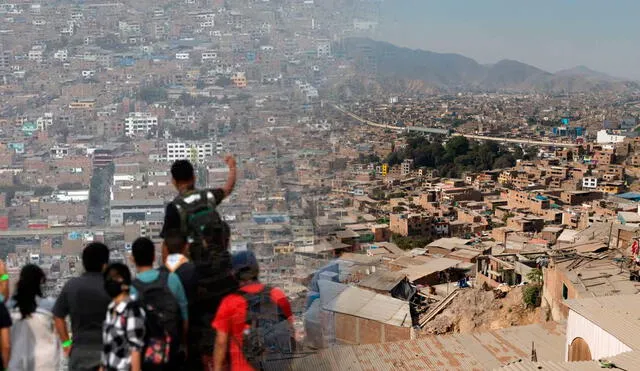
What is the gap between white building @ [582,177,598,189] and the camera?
15375 mm

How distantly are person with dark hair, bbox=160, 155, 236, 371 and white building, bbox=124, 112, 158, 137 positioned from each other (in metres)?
14.6

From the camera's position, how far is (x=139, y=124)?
16.1 meters

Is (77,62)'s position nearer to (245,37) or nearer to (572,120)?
(245,37)

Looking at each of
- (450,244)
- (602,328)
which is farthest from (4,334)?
(450,244)

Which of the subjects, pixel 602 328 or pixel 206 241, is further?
pixel 602 328

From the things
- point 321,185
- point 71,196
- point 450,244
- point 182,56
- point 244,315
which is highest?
point 182,56

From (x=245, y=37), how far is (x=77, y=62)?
5380 millimetres

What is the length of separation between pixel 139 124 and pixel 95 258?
1548cm

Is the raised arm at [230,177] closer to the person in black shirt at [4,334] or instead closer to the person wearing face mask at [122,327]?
the person wearing face mask at [122,327]

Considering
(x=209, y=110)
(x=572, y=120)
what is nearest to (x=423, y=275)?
(x=209, y=110)

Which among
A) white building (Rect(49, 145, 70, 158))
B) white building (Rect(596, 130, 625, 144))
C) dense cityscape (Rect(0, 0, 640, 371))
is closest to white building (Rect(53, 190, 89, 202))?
dense cityscape (Rect(0, 0, 640, 371))

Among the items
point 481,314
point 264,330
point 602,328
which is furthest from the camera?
point 481,314

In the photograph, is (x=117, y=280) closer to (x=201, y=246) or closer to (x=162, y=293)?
(x=162, y=293)

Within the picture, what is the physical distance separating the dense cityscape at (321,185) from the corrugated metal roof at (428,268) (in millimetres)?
48
